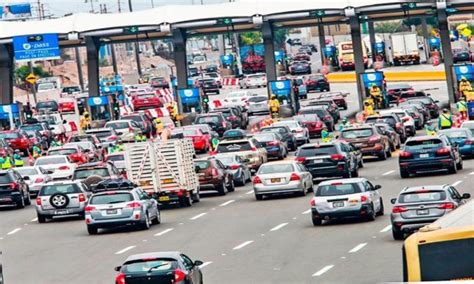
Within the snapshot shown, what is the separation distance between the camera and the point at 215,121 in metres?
77.8

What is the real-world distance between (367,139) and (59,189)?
52.0 ft

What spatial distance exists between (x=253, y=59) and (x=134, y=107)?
4365 cm

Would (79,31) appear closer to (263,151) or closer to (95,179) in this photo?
(263,151)

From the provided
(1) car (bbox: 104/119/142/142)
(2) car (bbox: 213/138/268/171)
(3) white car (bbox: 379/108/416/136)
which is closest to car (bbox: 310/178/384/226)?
(2) car (bbox: 213/138/268/171)

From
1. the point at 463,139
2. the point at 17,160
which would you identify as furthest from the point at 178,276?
the point at 17,160

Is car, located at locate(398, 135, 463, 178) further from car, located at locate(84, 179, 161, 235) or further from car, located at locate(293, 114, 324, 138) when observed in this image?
car, located at locate(293, 114, 324, 138)

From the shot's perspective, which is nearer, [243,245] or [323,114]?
[243,245]

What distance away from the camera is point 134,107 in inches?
4028

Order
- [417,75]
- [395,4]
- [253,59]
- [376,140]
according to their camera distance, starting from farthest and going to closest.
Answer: [253,59] < [417,75] < [395,4] < [376,140]

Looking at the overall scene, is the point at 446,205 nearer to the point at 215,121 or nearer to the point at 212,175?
the point at 212,175

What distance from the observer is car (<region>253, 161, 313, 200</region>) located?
48.4 metres

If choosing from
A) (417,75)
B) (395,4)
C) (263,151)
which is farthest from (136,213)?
(417,75)

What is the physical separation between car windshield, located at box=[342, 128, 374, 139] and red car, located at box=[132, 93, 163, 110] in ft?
144

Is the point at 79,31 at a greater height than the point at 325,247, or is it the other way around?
the point at 79,31
